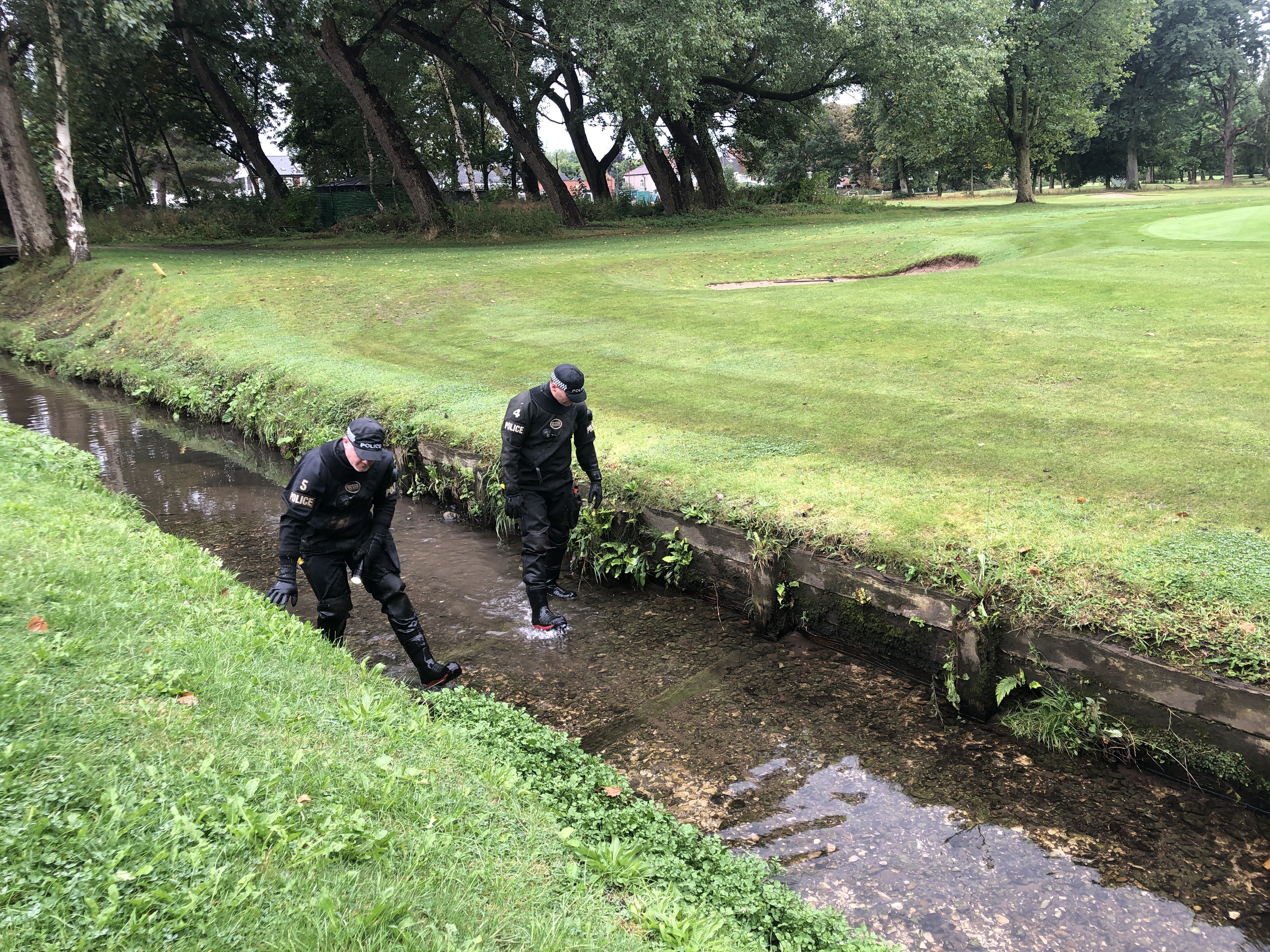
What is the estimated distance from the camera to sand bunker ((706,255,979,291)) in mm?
18594

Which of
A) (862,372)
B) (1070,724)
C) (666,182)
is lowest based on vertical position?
(1070,724)

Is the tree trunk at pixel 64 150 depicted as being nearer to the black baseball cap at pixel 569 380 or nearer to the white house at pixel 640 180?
the black baseball cap at pixel 569 380

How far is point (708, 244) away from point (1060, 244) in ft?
31.7

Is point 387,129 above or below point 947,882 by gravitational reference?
above

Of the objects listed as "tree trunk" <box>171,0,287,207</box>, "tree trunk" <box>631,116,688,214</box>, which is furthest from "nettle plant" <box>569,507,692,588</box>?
"tree trunk" <box>631,116,688,214</box>

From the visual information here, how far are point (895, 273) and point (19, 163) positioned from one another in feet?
79.1

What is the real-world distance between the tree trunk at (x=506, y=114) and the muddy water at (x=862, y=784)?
24.7 m

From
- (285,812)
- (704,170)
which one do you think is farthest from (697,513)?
(704,170)

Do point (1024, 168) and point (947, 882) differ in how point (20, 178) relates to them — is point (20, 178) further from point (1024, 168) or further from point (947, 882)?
point (1024, 168)

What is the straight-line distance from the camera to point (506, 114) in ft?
95.6

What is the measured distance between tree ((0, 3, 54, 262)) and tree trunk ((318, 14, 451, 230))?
795cm

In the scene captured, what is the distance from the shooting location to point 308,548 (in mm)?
6098

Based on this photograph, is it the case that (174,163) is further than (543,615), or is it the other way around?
(174,163)

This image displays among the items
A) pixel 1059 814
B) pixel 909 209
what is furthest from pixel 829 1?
pixel 1059 814
